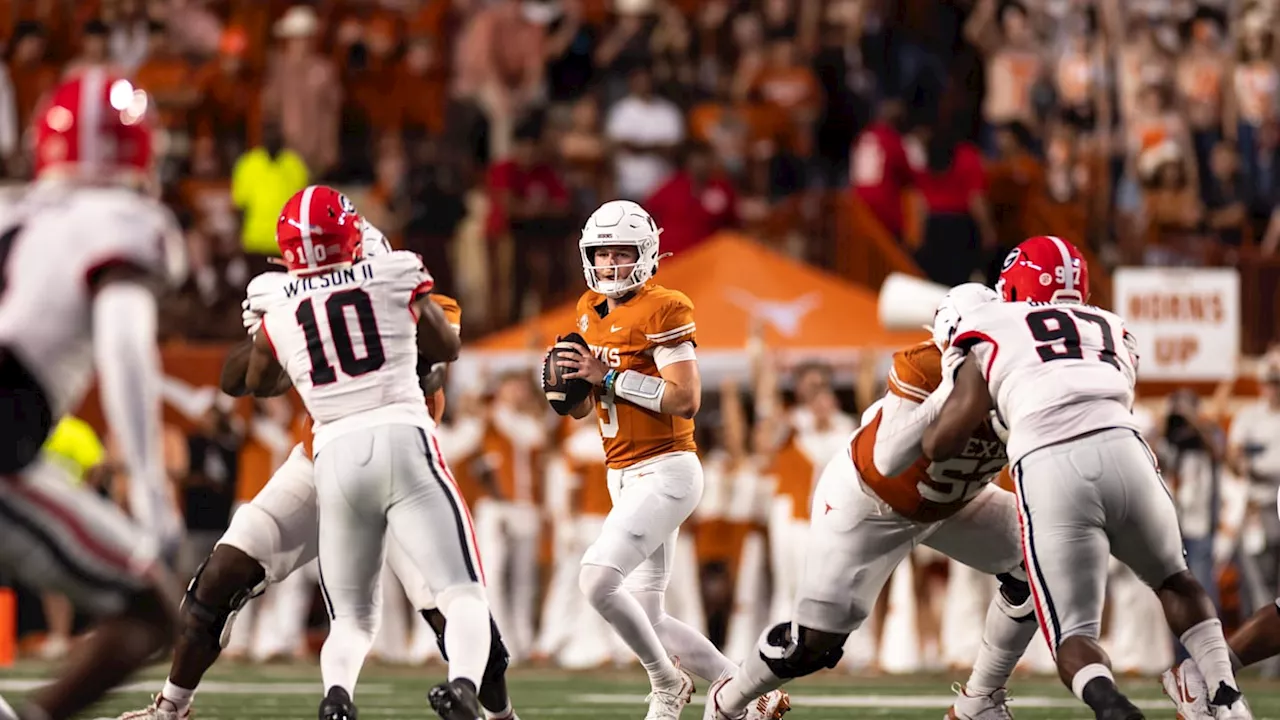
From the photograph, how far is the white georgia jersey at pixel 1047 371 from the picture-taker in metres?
6.95

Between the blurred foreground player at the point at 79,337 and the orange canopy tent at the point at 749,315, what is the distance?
8240 mm

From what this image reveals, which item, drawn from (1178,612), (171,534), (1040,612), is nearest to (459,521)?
(171,534)

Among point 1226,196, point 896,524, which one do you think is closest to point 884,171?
point 1226,196

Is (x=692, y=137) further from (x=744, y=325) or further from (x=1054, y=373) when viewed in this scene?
(x=1054, y=373)

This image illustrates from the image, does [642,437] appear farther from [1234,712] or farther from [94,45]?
[94,45]

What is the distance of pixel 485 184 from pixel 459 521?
34.9ft

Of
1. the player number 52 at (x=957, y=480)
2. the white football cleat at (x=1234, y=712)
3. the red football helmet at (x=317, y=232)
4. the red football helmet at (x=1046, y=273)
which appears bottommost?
the white football cleat at (x=1234, y=712)

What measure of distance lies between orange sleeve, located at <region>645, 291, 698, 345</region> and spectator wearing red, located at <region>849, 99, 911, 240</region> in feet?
25.9

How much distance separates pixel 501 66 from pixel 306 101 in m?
1.75

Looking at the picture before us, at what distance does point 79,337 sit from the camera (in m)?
5.82

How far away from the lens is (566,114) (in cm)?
1769

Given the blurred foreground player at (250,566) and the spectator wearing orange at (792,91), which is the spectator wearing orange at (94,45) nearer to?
the spectator wearing orange at (792,91)

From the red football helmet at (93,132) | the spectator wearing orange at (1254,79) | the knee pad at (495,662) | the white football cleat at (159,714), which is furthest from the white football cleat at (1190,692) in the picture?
the spectator wearing orange at (1254,79)

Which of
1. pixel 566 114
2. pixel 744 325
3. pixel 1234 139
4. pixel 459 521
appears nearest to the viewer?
pixel 459 521
